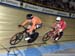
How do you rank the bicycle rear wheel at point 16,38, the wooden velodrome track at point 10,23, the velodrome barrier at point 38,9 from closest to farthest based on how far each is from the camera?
the bicycle rear wheel at point 16,38 → the wooden velodrome track at point 10,23 → the velodrome barrier at point 38,9

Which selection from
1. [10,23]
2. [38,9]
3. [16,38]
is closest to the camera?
[16,38]

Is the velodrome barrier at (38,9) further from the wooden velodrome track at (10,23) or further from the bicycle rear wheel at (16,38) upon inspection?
the bicycle rear wheel at (16,38)

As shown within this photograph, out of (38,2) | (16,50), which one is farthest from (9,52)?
(38,2)

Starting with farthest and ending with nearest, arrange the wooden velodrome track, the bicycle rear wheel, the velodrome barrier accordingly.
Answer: the velodrome barrier < the wooden velodrome track < the bicycle rear wheel

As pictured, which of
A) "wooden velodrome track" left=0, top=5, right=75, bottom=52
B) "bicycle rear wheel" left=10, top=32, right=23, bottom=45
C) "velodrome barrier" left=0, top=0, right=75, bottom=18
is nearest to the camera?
"bicycle rear wheel" left=10, top=32, right=23, bottom=45

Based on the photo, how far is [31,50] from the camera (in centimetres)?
769

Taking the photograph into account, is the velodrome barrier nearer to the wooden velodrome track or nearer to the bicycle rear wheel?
the wooden velodrome track

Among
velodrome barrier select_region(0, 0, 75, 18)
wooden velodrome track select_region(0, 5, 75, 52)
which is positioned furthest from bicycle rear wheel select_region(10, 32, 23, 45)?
velodrome barrier select_region(0, 0, 75, 18)

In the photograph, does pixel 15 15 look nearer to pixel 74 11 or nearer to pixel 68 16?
pixel 68 16

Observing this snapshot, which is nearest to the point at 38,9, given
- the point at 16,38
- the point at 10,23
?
the point at 10,23

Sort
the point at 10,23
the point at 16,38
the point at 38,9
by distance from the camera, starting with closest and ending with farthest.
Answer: the point at 16,38 < the point at 10,23 < the point at 38,9

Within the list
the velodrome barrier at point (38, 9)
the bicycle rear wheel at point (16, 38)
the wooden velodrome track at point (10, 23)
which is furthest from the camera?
the velodrome barrier at point (38, 9)

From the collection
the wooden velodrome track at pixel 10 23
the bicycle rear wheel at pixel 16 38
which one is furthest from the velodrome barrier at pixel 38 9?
the bicycle rear wheel at pixel 16 38

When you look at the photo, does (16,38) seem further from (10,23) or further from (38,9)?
(38,9)
